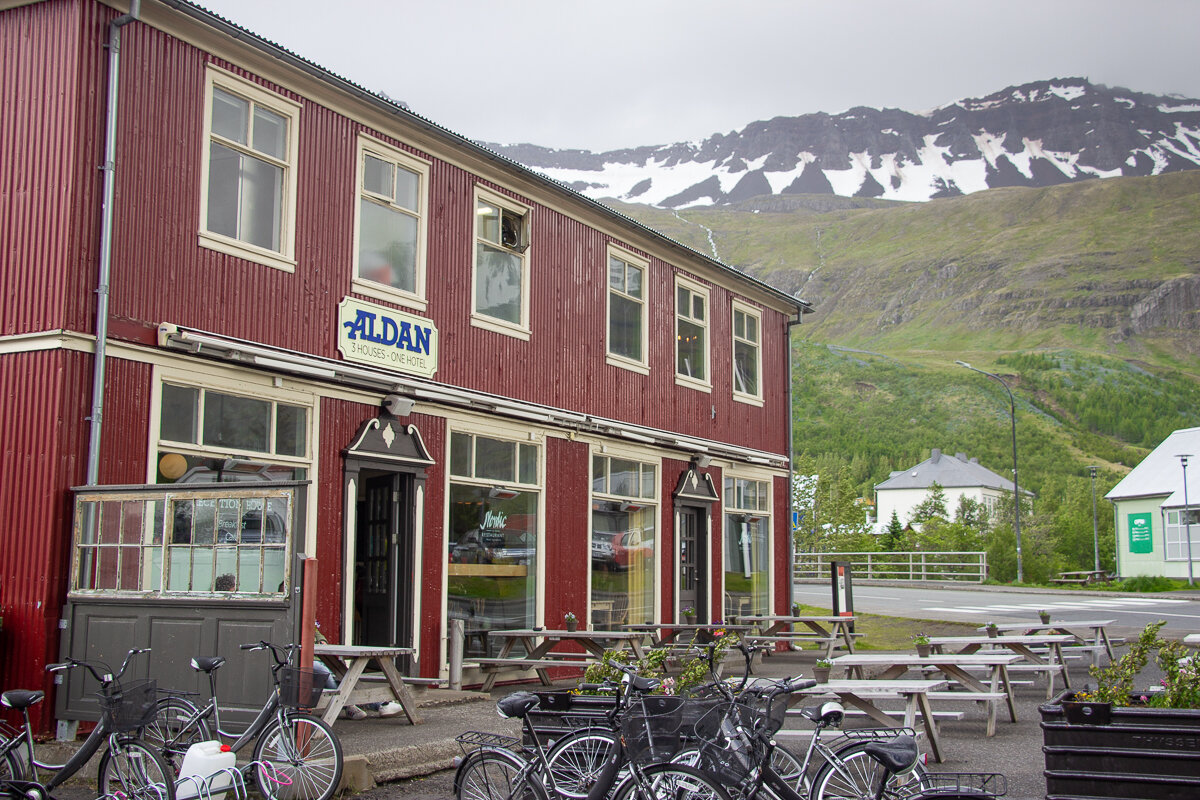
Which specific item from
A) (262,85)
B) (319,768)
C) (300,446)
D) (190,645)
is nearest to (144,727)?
(319,768)

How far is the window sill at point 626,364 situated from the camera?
16.2 m

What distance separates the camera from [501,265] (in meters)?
14.3

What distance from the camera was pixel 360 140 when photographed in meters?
12.3

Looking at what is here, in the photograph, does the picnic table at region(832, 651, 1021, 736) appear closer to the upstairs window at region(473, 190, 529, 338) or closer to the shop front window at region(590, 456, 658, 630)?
the shop front window at region(590, 456, 658, 630)

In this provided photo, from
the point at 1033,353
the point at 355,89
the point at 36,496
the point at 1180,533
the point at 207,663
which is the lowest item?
the point at 207,663

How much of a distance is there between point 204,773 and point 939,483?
94.9 metres

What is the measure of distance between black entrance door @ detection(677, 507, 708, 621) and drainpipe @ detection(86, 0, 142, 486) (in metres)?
9.88

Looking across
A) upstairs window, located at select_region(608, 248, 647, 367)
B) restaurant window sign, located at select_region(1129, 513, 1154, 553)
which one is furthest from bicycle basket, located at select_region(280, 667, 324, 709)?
restaurant window sign, located at select_region(1129, 513, 1154, 553)

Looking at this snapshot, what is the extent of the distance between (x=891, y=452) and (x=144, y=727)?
111090 millimetres

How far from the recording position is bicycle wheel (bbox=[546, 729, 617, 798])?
6.25 metres

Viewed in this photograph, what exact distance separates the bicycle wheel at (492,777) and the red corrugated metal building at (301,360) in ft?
7.45

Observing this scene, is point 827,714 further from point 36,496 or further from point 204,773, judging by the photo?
point 36,496

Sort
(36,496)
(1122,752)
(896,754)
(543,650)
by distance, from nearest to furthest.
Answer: (896,754)
(1122,752)
(36,496)
(543,650)

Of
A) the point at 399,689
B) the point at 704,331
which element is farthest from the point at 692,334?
the point at 399,689
